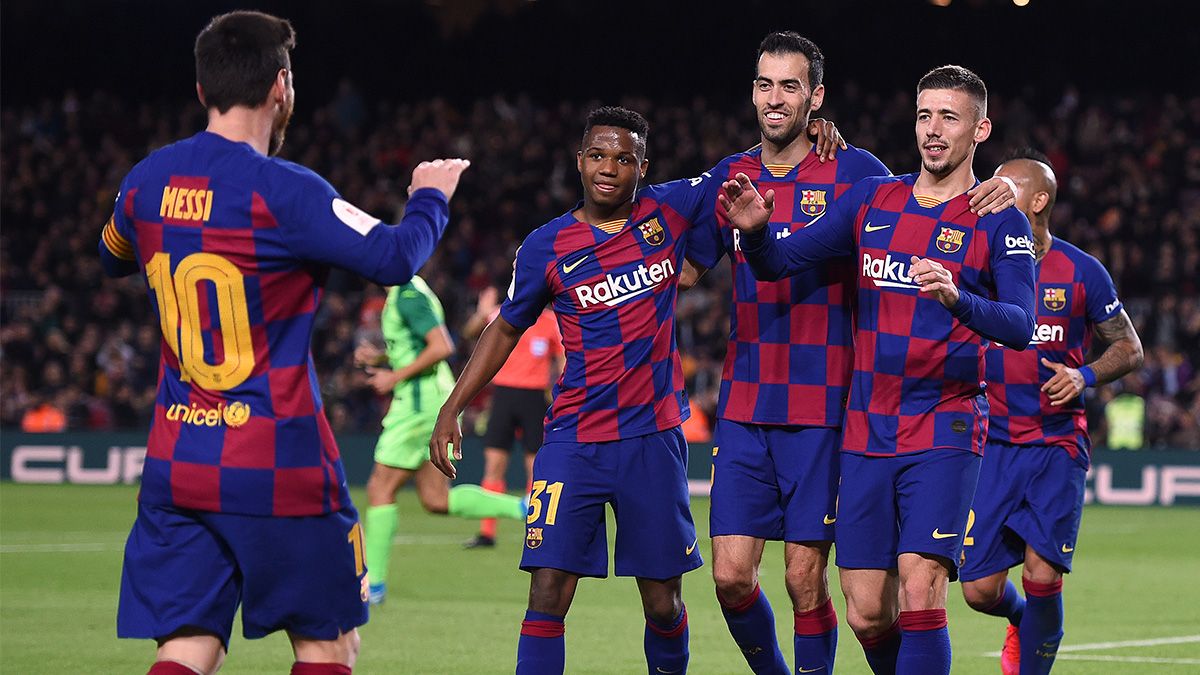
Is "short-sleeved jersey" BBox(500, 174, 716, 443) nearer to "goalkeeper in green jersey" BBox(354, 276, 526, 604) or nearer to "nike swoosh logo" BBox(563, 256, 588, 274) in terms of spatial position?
"nike swoosh logo" BBox(563, 256, 588, 274)

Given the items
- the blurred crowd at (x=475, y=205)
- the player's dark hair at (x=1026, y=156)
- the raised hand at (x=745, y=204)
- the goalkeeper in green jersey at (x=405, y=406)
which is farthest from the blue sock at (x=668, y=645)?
the blurred crowd at (x=475, y=205)

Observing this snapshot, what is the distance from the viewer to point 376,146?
3005 centimetres

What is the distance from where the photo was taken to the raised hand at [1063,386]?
306 inches

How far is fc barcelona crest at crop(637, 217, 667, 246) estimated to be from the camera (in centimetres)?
666

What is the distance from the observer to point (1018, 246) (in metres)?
6.27

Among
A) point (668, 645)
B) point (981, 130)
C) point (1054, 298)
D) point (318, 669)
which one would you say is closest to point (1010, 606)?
point (1054, 298)

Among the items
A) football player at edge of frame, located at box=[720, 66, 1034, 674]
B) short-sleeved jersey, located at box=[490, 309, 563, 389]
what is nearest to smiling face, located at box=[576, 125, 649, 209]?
football player at edge of frame, located at box=[720, 66, 1034, 674]

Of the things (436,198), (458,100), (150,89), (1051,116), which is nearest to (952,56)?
(1051,116)

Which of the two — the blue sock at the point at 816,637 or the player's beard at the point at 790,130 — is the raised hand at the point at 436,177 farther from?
the blue sock at the point at 816,637

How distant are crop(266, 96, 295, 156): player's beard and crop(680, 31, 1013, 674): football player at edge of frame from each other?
2.31 metres

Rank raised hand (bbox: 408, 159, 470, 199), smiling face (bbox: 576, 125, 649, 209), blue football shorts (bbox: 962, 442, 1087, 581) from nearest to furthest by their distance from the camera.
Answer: raised hand (bbox: 408, 159, 470, 199) < smiling face (bbox: 576, 125, 649, 209) < blue football shorts (bbox: 962, 442, 1087, 581)

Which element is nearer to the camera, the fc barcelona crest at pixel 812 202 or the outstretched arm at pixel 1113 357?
the fc barcelona crest at pixel 812 202

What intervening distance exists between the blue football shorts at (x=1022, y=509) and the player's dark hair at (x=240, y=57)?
4.43 metres

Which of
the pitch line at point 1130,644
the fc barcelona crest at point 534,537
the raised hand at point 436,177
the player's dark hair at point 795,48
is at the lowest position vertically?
the pitch line at point 1130,644
